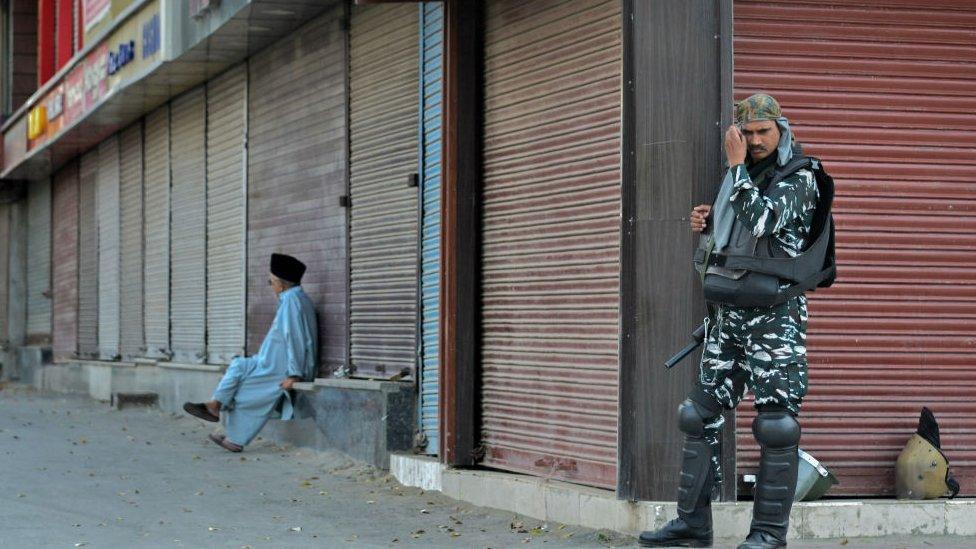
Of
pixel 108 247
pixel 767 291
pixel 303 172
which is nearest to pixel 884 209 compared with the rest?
pixel 767 291

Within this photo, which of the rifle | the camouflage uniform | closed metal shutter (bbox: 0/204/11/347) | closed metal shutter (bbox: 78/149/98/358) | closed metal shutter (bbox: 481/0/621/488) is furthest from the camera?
closed metal shutter (bbox: 0/204/11/347)

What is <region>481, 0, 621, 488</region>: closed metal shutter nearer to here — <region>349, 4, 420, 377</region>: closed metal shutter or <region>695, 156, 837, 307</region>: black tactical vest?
<region>695, 156, 837, 307</region>: black tactical vest

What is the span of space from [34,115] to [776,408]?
63.6 feet

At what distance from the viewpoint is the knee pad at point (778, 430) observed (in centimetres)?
630

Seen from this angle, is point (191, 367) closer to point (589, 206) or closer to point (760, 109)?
point (589, 206)

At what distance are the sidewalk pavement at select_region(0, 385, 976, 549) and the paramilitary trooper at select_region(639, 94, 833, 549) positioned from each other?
34.6 inches

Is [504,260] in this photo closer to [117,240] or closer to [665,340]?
[665,340]

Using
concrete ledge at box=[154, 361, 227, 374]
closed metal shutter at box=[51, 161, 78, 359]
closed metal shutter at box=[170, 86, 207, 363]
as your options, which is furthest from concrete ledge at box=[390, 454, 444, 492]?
closed metal shutter at box=[51, 161, 78, 359]

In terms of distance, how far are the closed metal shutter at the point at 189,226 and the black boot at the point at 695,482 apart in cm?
1041

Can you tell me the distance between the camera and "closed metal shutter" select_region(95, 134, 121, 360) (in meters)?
21.2

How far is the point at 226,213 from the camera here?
51.6 feet

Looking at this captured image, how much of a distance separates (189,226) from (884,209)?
10.9m

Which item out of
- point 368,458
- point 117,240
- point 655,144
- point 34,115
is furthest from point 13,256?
point 655,144

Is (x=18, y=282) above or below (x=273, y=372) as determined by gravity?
above
